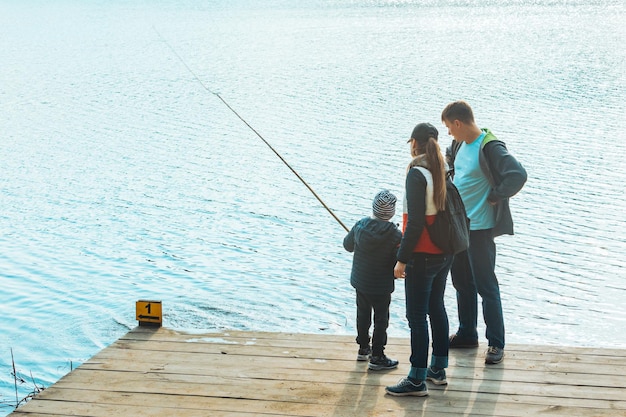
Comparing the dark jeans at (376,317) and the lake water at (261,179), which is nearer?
the dark jeans at (376,317)

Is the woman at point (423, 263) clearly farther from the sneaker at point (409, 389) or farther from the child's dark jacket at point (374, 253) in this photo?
the child's dark jacket at point (374, 253)

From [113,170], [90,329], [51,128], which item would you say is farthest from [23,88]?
[90,329]

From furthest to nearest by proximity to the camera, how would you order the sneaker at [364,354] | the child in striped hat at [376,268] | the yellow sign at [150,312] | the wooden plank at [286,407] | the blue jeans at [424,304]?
the yellow sign at [150,312], the sneaker at [364,354], the child in striped hat at [376,268], the blue jeans at [424,304], the wooden plank at [286,407]

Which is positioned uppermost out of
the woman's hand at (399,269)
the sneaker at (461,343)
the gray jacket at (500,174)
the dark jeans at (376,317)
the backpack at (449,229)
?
the gray jacket at (500,174)

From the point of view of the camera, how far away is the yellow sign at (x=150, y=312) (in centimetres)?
526

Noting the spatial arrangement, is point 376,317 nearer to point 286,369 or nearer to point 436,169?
point 286,369

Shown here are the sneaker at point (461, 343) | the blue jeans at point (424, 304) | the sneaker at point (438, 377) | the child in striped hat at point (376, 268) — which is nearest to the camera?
the blue jeans at point (424, 304)

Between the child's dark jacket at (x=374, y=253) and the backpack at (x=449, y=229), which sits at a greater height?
the backpack at (x=449, y=229)

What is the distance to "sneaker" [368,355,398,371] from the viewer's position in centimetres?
445

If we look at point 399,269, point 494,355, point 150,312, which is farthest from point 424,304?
point 150,312

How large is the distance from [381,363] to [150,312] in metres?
1.61

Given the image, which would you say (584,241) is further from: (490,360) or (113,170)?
(113,170)

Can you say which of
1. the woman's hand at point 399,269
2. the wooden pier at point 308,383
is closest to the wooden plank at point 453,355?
the wooden pier at point 308,383

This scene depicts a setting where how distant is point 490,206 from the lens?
14.5 feet
